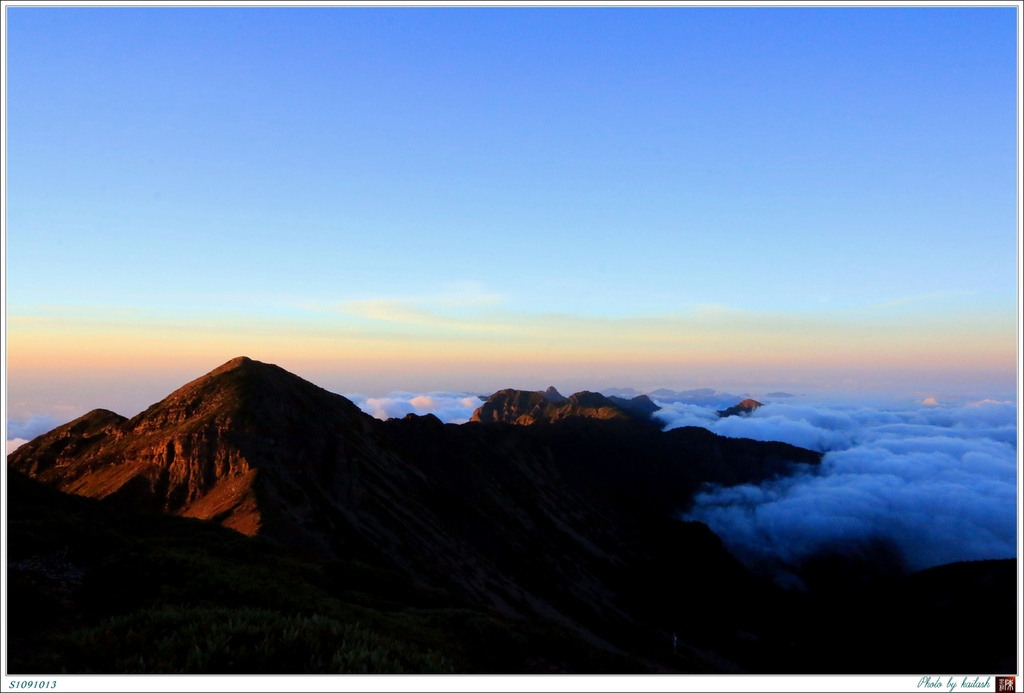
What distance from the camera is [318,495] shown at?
52.7 m

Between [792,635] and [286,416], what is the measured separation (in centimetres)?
9429

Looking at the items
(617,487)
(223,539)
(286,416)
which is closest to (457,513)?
(286,416)

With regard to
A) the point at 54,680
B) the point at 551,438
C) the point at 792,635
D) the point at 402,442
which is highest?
the point at 54,680

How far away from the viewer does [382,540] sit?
5100cm

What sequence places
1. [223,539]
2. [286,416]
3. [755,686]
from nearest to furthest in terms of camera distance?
[755,686] < [223,539] < [286,416]

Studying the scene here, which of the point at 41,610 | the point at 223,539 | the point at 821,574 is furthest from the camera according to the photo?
the point at 821,574

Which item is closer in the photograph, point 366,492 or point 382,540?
point 382,540

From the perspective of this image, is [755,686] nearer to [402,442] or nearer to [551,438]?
[402,442]

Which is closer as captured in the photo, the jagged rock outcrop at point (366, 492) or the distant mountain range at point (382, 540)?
the distant mountain range at point (382, 540)

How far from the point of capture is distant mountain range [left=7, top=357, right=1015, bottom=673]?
1377 cm

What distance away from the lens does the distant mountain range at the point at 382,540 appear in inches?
542

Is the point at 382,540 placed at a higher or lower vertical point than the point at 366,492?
lower

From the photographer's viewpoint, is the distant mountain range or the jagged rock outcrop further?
the jagged rock outcrop

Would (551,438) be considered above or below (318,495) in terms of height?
below
